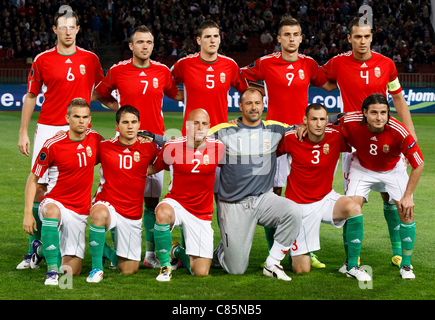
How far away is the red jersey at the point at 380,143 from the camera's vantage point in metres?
5.42

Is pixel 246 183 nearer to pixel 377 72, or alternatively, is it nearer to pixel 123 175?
pixel 123 175

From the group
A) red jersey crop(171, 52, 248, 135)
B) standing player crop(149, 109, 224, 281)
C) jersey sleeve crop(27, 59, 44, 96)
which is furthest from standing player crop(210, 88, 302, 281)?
jersey sleeve crop(27, 59, 44, 96)

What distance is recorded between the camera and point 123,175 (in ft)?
18.0

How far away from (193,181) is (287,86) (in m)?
1.58

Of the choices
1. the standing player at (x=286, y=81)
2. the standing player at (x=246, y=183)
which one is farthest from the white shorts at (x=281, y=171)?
the standing player at (x=246, y=183)

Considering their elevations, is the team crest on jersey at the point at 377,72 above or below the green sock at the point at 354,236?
above

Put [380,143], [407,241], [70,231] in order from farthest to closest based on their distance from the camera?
[380,143], [407,241], [70,231]

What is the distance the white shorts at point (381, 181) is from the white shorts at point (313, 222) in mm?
225

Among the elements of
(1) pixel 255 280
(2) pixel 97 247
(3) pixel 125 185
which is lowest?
(1) pixel 255 280

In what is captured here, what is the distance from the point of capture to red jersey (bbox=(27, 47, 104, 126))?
20.0ft

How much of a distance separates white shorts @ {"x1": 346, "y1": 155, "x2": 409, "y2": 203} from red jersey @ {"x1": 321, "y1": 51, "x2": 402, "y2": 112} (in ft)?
2.66

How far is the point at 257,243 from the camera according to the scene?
6.90 meters

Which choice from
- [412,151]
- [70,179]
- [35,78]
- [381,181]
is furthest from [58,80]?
[412,151]

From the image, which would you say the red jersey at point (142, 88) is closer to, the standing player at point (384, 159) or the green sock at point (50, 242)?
the green sock at point (50, 242)
